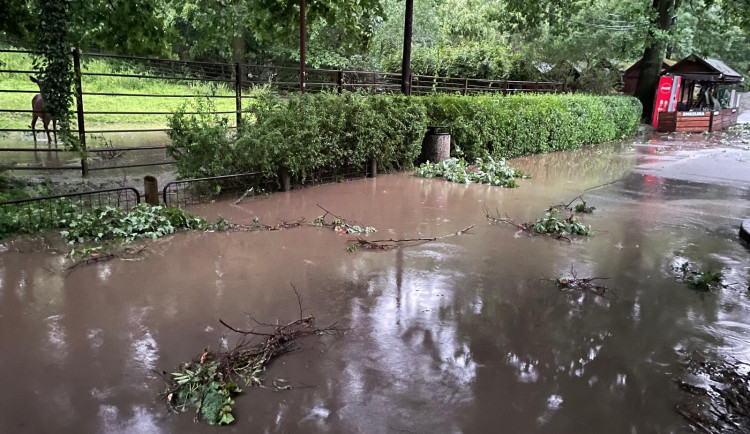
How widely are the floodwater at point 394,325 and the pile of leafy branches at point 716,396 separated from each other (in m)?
0.12

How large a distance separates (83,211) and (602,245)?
7.04 m

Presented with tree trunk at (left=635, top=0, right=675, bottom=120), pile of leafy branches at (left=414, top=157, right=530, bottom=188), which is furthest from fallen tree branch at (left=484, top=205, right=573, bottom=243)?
tree trunk at (left=635, top=0, right=675, bottom=120)

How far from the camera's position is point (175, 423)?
3363mm

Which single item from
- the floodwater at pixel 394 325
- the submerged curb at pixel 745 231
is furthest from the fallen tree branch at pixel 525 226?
the submerged curb at pixel 745 231

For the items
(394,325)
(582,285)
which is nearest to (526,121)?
(582,285)

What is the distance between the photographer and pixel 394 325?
4.78m

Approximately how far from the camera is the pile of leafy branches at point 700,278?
5883mm

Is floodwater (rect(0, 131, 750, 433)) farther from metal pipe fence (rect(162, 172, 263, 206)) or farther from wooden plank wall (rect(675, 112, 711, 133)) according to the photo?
wooden plank wall (rect(675, 112, 711, 133))

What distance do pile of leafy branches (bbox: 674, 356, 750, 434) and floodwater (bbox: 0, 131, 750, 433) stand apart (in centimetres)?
12

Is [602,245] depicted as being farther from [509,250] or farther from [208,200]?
[208,200]

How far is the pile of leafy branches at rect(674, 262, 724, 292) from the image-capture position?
232 inches

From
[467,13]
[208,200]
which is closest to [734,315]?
[208,200]

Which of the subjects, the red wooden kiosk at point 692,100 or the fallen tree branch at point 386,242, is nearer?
the fallen tree branch at point 386,242

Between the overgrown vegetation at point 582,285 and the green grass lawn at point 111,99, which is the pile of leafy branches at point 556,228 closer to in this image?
the overgrown vegetation at point 582,285
